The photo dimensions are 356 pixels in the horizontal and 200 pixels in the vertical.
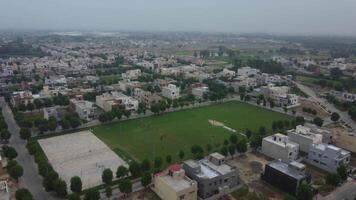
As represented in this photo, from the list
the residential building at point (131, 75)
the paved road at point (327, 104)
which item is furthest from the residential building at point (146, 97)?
the paved road at point (327, 104)

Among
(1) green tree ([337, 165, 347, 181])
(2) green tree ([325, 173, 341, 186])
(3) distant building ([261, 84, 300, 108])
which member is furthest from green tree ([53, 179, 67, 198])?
(3) distant building ([261, 84, 300, 108])

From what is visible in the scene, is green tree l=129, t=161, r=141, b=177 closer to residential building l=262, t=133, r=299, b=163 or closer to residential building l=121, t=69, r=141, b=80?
residential building l=262, t=133, r=299, b=163

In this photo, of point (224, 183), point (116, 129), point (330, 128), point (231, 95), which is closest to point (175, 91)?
point (231, 95)

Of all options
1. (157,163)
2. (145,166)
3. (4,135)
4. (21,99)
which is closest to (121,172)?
(145,166)

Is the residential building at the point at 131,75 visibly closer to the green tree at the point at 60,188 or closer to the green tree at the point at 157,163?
the green tree at the point at 157,163

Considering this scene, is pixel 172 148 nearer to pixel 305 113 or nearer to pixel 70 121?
pixel 70 121

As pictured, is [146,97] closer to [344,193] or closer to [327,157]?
[327,157]
